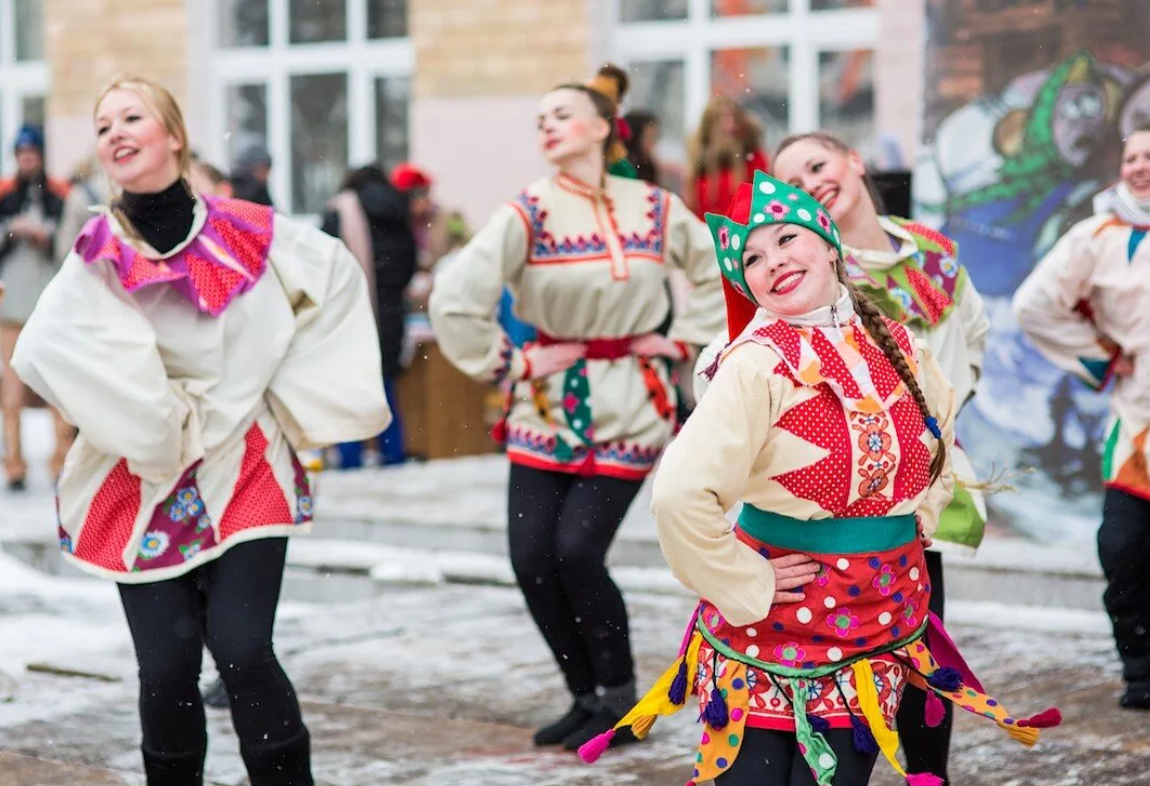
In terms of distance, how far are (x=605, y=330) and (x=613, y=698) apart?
1.10 meters

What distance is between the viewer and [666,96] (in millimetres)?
15406

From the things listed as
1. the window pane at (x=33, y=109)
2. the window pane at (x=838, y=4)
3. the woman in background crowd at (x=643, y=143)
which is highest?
the window pane at (x=838, y=4)

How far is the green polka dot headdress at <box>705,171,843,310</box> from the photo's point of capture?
154 inches

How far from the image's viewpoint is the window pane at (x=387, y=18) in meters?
16.6

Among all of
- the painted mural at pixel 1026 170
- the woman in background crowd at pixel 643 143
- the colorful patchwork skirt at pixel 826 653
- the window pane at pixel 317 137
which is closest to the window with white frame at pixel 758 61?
the window pane at pixel 317 137

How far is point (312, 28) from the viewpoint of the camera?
56.3 ft

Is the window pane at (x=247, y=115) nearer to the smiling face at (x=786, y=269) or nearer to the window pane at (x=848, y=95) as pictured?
the window pane at (x=848, y=95)

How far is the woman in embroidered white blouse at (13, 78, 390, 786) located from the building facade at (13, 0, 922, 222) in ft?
24.2

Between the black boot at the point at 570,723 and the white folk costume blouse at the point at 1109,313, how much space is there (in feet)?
5.86

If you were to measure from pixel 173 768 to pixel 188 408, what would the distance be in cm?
84

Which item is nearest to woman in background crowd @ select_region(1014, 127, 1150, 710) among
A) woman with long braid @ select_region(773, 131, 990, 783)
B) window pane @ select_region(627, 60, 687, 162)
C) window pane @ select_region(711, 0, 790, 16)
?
woman with long braid @ select_region(773, 131, 990, 783)

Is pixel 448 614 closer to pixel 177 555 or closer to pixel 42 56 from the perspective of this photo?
pixel 177 555

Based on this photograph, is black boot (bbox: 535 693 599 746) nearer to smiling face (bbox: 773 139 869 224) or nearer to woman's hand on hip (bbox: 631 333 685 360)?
woman's hand on hip (bbox: 631 333 685 360)

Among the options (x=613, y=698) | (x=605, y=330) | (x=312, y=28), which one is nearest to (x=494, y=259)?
(x=605, y=330)
